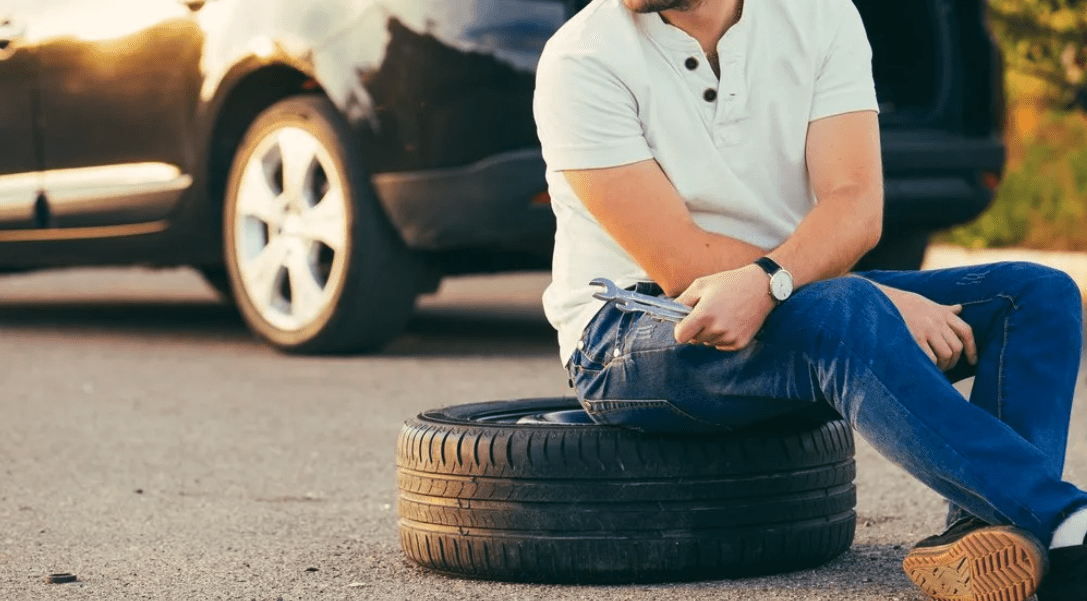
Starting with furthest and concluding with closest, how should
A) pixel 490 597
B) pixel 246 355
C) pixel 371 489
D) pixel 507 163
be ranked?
pixel 246 355 → pixel 507 163 → pixel 371 489 → pixel 490 597

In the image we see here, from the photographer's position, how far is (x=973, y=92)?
682 cm

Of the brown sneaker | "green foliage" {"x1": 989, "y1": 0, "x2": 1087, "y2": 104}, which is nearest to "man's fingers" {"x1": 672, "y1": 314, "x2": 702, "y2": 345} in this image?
the brown sneaker

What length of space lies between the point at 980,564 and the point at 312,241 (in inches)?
159

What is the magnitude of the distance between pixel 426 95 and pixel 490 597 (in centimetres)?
312

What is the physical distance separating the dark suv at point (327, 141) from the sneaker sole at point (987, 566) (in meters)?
3.22

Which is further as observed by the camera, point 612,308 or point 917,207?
point 917,207

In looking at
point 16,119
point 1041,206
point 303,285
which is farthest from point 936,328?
point 1041,206

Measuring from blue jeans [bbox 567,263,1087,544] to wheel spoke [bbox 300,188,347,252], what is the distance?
10.2 ft

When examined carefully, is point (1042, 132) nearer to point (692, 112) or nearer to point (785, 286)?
point (692, 112)

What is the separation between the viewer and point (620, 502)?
322cm

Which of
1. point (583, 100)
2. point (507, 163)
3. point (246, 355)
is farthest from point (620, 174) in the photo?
point (246, 355)

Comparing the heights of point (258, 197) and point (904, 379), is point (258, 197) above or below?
below

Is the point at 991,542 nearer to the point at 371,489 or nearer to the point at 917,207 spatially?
the point at 371,489

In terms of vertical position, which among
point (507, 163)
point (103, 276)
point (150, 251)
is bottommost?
point (103, 276)
